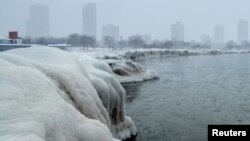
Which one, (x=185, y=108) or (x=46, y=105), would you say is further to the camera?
(x=185, y=108)

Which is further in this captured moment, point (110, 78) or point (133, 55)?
point (133, 55)

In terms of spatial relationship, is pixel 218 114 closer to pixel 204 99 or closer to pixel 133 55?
pixel 204 99

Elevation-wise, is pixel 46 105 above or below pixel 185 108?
above

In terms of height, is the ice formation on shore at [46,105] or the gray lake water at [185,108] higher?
the ice formation on shore at [46,105]

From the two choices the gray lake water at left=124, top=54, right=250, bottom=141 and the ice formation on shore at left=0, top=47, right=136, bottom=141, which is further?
the gray lake water at left=124, top=54, right=250, bottom=141

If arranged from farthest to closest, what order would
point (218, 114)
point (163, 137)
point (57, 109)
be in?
point (218, 114), point (163, 137), point (57, 109)

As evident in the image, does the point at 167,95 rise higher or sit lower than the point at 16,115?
lower

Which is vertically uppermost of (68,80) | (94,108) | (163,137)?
(68,80)

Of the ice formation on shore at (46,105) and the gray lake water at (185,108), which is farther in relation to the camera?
the gray lake water at (185,108)

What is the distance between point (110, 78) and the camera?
16.2 meters

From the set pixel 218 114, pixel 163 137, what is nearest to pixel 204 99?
pixel 218 114

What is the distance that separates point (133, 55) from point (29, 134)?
9294cm

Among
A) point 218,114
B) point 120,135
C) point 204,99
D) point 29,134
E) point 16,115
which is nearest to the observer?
point 29,134

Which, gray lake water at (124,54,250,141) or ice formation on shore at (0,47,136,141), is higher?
ice formation on shore at (0,47,136,141)
